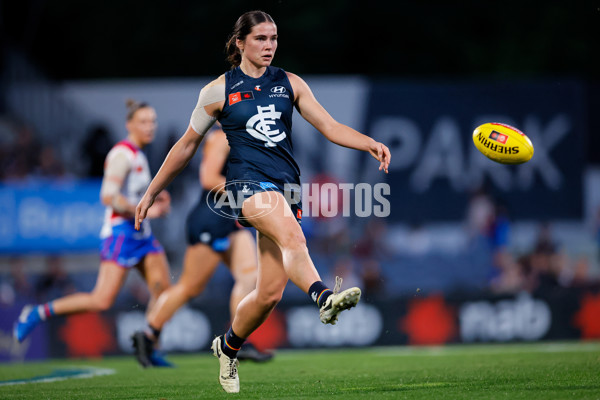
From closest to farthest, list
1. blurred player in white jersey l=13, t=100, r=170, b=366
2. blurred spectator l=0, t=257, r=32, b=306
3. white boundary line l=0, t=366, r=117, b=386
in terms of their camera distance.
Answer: white boundary line l=0, t=366, r=117, b=386
blurred player in white jersey l=13, t=100, r=170, b=366
blurred spectator l=0, t=257, r=32, b=306

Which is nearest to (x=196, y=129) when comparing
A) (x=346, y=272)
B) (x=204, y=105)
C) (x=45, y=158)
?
(x=204, y=105)

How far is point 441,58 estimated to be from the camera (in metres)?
22.1

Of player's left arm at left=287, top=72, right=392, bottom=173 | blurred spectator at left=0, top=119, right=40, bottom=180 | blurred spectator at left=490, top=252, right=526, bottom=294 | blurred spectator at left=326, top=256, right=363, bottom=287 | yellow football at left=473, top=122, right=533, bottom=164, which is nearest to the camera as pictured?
player's left arm at left=287, top=72, right=392, bottom=173

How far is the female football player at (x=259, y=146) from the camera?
5.61 metres

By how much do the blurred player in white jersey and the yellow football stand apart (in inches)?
119

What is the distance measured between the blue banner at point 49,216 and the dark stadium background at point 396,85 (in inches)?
3.2

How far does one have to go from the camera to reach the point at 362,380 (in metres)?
6.54

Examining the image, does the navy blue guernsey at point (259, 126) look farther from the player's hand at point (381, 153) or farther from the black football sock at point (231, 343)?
the black football sock at point (231, 343)

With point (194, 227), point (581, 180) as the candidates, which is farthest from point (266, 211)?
point (581, 180)

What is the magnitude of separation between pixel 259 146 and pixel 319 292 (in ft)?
3.60

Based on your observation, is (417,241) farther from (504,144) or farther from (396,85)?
(504,144)

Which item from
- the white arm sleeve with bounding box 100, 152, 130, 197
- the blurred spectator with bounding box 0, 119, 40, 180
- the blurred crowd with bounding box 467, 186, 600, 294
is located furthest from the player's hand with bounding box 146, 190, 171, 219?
the blurred spectator with bounding box 0, 119, 40, 180

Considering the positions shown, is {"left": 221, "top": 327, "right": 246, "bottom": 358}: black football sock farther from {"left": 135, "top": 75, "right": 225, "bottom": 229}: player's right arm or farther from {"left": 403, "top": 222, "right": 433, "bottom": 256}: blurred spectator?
{"left": 403, "top": 222, "right": 433, "bottom": 256}: blurred spectator

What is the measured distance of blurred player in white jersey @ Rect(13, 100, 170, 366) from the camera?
8305 mm
